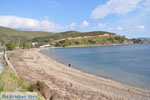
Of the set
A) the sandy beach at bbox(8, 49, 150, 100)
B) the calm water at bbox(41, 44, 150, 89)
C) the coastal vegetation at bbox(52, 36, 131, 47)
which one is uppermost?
the coastal vegetation at bbox(52, 36, 131, 47)

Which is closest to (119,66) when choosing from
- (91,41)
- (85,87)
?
(85,87)

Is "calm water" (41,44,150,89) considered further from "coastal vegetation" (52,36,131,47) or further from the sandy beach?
"coastal vegetation" (52,36,131,47)

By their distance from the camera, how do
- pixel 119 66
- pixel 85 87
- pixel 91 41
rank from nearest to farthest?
pixel 85 87, pixel 119 66, pixel 91 41

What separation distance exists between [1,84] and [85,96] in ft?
19.5

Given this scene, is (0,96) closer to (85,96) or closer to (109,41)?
(85,96)

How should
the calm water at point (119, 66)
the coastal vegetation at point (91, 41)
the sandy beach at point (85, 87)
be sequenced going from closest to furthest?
the sandy beach at point (85, 87), the calm water at point (119, 66), the coastal vegetation at point (91, 41)

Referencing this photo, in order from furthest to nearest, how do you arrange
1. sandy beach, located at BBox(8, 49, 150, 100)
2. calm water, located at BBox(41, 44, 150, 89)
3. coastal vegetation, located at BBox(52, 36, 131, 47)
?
coastal vegetation, located at BBox(52, 36, 131, 47) < calm water, located at BBox(41, 44, 150, 89) < sandy beach, located at BBox(8, 49, 150, 100)

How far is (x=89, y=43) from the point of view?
18162cm

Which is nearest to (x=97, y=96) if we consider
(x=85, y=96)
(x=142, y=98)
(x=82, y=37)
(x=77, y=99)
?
(x=85, y=96)

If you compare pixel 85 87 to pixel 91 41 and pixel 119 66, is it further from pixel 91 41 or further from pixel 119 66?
pixel 91 41

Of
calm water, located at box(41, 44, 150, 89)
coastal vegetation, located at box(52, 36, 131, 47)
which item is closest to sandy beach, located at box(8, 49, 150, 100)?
calm water, located at box(41, 44, 150, 89)

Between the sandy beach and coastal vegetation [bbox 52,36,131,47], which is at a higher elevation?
coastal vegetation [bbox 52,36,131,47]

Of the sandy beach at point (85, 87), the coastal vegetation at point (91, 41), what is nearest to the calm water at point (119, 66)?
the sandy beach at point (85, 87)

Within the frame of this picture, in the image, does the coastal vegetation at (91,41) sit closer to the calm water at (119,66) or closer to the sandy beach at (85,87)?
the calm water at (119,66)
